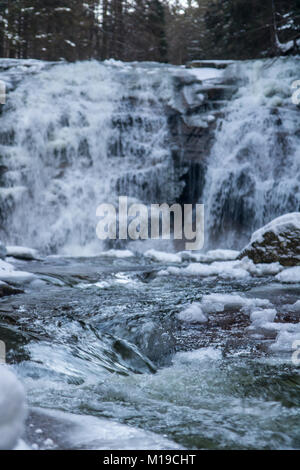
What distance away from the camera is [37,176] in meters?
12.4

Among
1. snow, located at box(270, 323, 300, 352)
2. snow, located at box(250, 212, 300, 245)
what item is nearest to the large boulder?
snow, located at box(250, 212, 300, 245)

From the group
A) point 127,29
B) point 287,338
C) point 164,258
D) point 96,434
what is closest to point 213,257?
point 164,258

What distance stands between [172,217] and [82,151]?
10.8 ft

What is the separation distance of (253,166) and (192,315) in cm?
863

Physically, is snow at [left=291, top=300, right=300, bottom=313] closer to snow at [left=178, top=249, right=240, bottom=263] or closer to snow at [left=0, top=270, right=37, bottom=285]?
snow at [left=0, top=270, right=37, bottom=285]

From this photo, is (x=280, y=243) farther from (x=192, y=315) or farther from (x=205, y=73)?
(x=205, y=73)

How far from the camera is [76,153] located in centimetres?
1270

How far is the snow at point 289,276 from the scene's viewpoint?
20.8 feet

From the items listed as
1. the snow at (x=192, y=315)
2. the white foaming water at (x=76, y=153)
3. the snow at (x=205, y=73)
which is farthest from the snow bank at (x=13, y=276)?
the snow at (x=205, y=73)

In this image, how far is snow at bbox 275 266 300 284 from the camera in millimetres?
6347

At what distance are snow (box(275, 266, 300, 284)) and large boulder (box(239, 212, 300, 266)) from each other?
0.71 m

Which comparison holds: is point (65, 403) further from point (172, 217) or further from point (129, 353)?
point (172, 217)

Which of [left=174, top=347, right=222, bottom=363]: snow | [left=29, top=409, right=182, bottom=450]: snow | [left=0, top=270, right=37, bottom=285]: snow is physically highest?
[left=29, top=409, right=182, bottom=450]: snow

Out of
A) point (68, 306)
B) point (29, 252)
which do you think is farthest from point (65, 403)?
point (29, 252)
